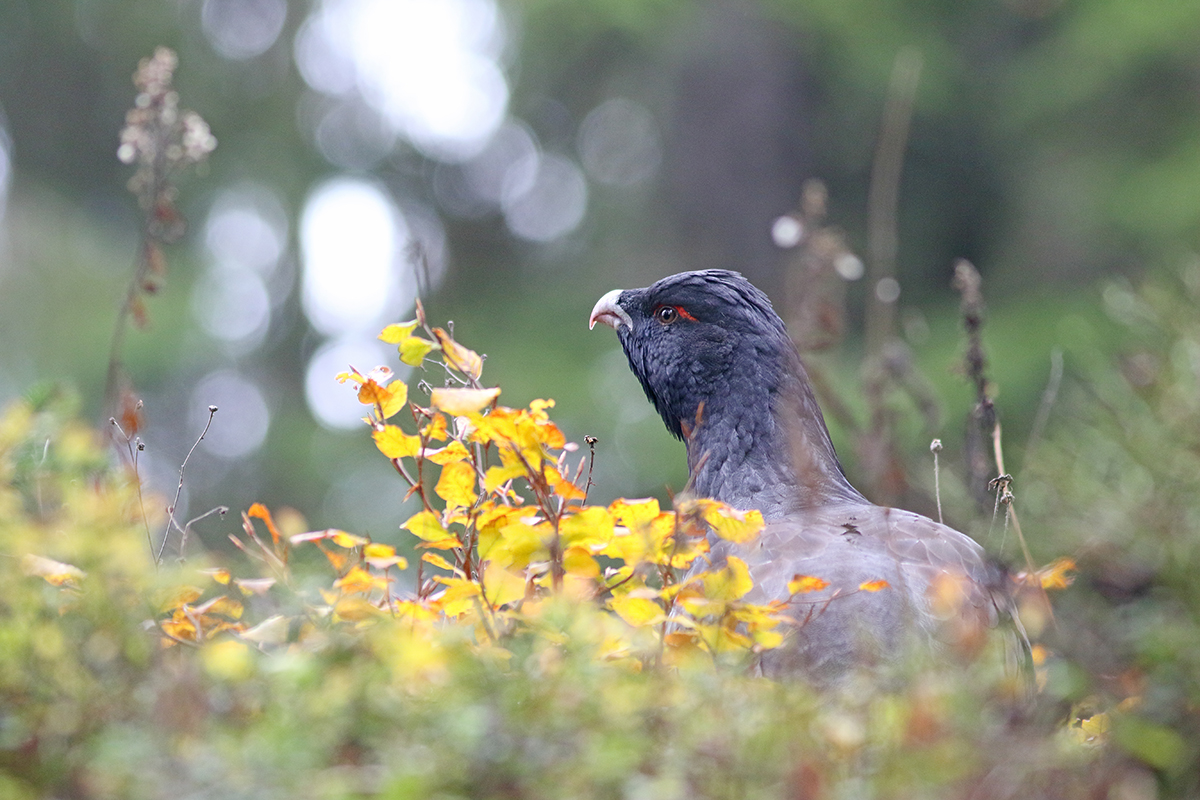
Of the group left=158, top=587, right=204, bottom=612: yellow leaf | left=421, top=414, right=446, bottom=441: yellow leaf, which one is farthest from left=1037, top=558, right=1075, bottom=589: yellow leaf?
left=158, top=587, right=204, bottom=612: yellow leaf

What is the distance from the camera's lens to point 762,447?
3.73 meters

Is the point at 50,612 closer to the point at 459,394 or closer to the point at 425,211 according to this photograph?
the point at 459,394

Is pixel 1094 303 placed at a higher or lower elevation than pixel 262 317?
higher

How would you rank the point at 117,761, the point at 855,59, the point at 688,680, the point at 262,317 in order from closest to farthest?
the point at 117,761 < the point at 688,680 < the point at 855,59 < the point at 262,317

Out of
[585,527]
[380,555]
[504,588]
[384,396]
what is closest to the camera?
[504,588]

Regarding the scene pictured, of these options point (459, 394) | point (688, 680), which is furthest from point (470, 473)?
point (688, 680)

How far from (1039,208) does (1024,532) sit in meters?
11.7

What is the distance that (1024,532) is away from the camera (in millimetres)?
2287

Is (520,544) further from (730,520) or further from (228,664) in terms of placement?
(228,664)

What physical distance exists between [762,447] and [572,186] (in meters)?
13.3

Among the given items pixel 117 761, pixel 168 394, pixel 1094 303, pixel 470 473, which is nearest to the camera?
pixel 117 761

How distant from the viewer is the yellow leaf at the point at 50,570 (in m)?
1.69

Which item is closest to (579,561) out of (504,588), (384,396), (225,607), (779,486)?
(504,588)

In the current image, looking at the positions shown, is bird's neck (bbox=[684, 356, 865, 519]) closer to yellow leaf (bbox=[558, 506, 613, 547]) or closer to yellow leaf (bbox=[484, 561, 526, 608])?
yellow leaf (bbox=[558, 506, 613, 547])
